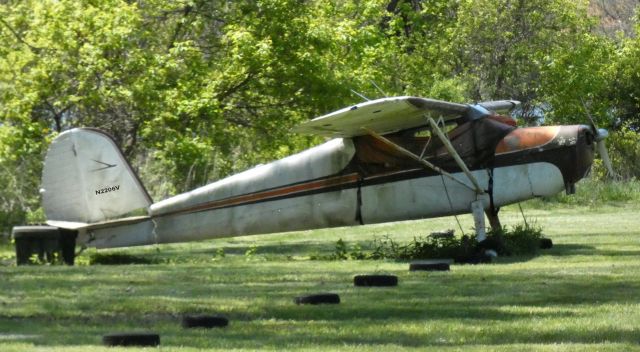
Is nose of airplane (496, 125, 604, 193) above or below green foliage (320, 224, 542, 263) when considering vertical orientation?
above

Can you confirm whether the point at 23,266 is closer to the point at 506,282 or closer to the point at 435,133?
the point at 435,133

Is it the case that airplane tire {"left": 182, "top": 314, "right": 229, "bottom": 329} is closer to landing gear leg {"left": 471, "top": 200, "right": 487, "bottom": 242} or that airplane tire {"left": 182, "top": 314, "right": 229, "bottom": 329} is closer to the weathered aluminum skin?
landing gear leg {"left": 471, "top": 200, "right": 487, "bottom": 242}

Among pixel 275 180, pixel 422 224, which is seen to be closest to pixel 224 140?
pixel 422 224

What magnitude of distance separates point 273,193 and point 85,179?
126 inches

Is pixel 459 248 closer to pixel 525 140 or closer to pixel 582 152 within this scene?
pixel 525 140

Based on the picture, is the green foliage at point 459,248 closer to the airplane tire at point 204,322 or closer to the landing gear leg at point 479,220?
the landing gear leg at point 479,220

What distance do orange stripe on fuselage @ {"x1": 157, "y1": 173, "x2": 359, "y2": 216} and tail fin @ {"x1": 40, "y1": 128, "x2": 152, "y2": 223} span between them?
964 millimetres

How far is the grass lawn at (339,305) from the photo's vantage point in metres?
10.1

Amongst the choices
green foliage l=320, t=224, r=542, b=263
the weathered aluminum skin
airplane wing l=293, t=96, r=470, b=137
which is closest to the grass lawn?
green foliage l=320, t=224, r=542, b=263

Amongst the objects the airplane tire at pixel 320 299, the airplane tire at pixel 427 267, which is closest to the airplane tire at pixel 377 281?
the airplane tire at pixel 320 299

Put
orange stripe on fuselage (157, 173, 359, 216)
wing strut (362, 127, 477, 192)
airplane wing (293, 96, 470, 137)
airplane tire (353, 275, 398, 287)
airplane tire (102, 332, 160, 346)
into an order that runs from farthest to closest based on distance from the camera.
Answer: orange stripe on fuselage (157, 173, 359, 216)
wing strut (362, 127, 477, 192)
airplane wing (293, 96, 470, 137)
airplane tire (353, 275, 398, 287)
airplane tire (102, 332, 160, 346)

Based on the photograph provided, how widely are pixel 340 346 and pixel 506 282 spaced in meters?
5.56

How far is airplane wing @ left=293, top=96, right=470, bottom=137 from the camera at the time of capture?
18547 millimetres

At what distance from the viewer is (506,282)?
49.2 ft
